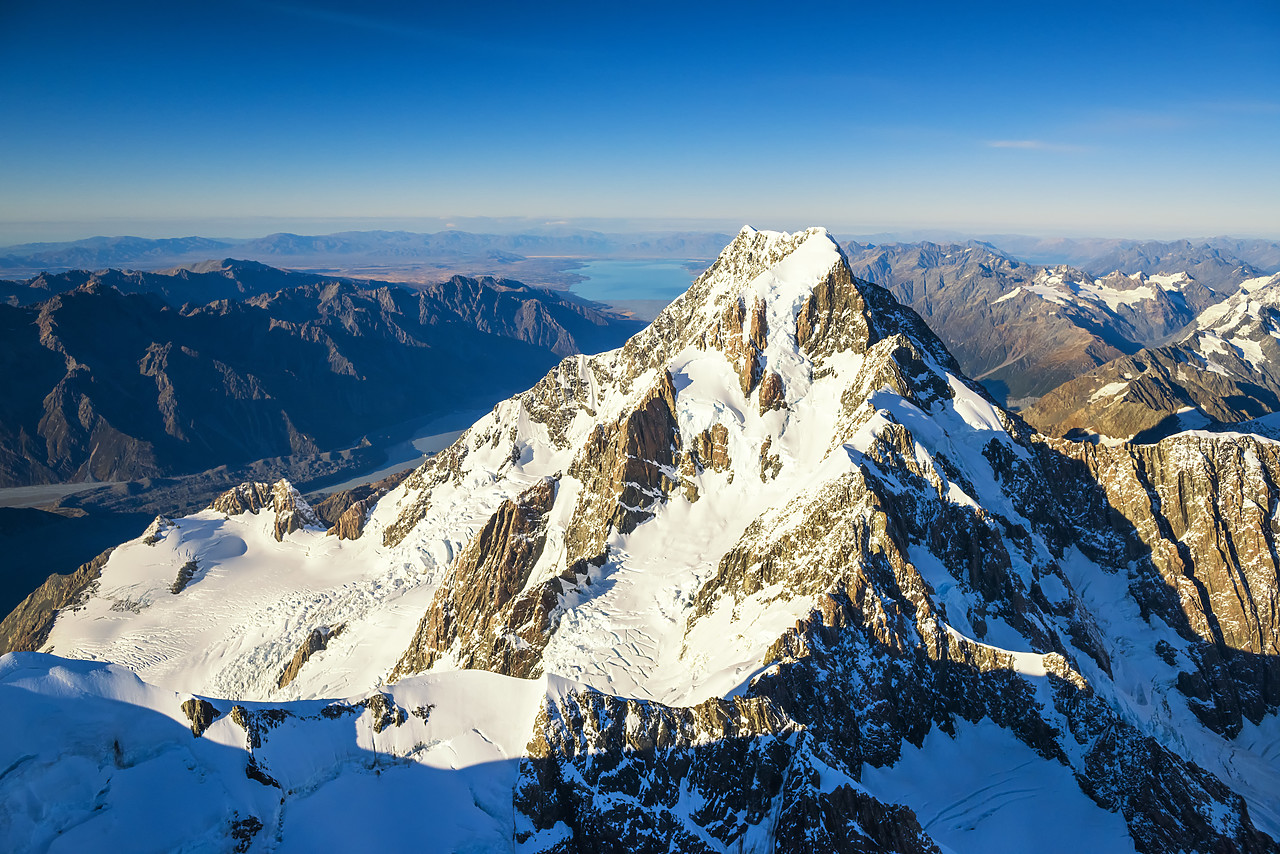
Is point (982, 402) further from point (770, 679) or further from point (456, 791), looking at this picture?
point (456, 791)

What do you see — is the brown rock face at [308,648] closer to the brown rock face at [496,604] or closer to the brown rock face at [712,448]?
the brown rock face at [496,604]

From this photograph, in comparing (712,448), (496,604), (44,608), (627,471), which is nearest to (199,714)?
(496,604)

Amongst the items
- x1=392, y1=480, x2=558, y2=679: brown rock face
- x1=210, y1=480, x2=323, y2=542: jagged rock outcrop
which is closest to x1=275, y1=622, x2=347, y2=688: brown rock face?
x1=392, y1=480, x2=558, y2=679: brown rock face

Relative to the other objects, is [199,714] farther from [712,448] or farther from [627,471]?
[712,448]

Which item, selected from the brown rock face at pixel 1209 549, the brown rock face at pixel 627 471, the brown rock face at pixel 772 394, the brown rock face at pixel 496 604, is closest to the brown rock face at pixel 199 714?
the brown rock face at pixel 496 604

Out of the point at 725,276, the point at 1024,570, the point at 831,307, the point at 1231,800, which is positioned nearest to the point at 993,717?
the point at 1231,800
